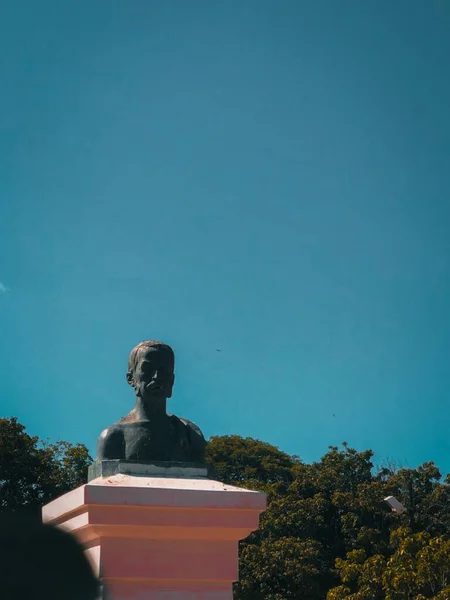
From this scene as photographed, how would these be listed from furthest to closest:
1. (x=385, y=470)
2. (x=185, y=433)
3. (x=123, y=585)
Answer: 1. (x=385, y=470)
2. (x=185, y=433)
3. (x=123, y=585)

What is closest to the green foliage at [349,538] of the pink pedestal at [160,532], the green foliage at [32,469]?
the green foliage at [32,469]

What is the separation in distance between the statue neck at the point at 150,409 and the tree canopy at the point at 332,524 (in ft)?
38.8

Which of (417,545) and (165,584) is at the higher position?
(417,545)

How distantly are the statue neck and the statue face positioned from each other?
3cm

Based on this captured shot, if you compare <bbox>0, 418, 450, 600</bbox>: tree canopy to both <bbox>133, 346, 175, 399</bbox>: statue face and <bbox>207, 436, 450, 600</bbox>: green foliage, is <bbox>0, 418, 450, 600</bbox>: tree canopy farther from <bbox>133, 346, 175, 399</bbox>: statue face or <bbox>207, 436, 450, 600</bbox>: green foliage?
<bbox>133, 346, 175, 399</bbox>: statue face

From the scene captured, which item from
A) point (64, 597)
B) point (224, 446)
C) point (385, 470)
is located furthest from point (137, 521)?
point (224, 446)

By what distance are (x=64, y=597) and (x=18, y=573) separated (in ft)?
0.37

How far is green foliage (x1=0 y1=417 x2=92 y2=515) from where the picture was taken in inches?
724

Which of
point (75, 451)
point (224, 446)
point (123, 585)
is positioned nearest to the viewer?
point (123, 585)

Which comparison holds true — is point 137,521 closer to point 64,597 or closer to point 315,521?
point 64,597

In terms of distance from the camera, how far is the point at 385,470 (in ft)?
77.2

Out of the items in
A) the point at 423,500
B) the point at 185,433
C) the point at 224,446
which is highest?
the point at 224,446

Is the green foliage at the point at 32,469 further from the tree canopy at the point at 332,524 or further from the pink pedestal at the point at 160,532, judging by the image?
the pink pedestal at the point at 160,532

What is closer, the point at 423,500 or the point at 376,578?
the point at 376,578
